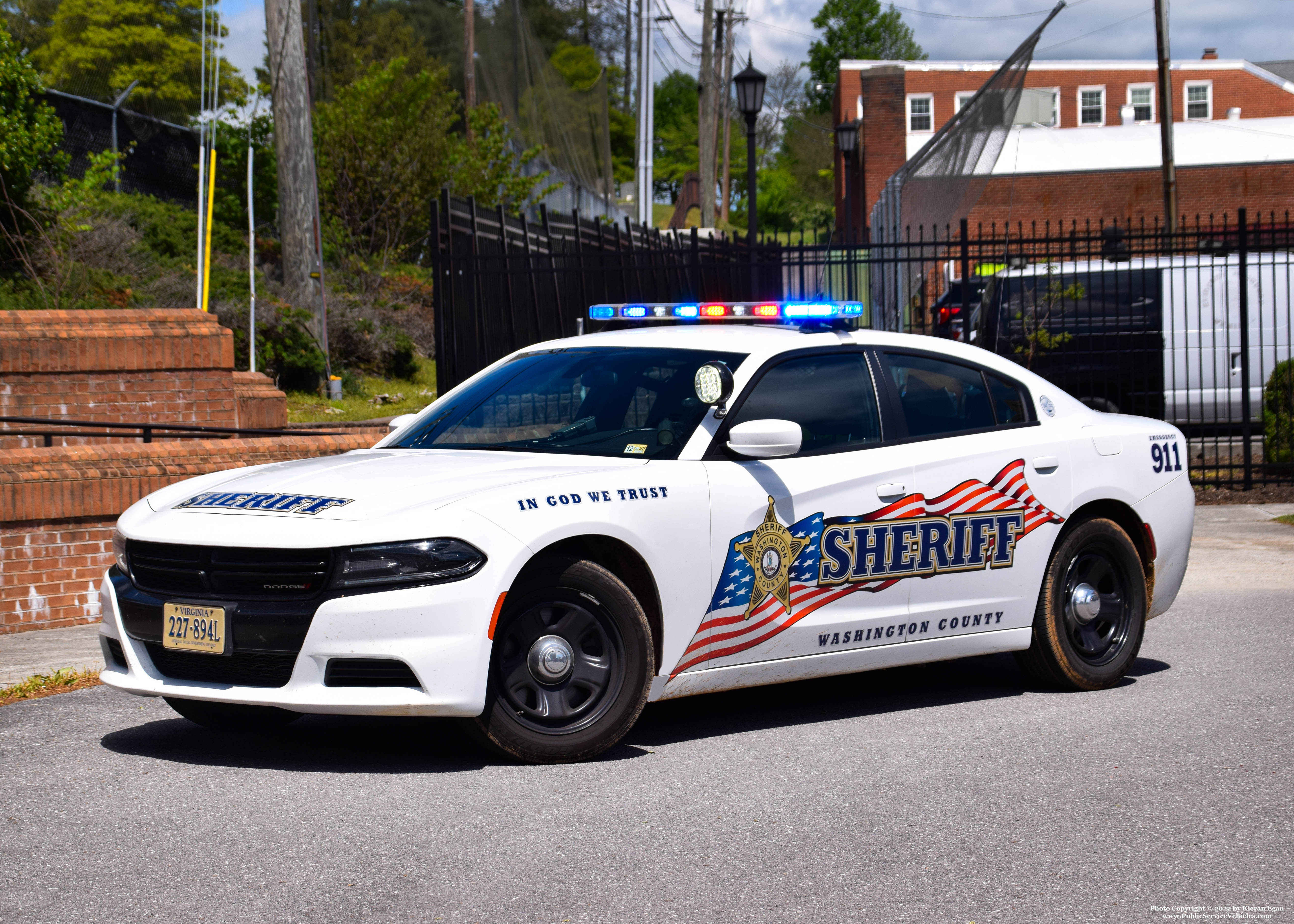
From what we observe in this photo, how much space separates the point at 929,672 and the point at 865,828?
2914 millimetres

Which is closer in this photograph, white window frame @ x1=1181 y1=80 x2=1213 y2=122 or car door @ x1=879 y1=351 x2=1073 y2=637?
car door @ x1=879 y1=351 x2=1073 y2=637

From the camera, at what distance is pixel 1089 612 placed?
6.64 meters

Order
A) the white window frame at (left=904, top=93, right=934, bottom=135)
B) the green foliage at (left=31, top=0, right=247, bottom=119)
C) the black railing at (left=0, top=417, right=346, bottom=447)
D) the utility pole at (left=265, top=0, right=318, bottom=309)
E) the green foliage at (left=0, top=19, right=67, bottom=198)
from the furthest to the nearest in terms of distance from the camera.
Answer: the white window frame at (left=904, top=93, right=934, bottom=135) < the green foliage at (left=31, top=0, right=247, bottom=119) < the utility pole at (left=265, top=0, right=318, bottom=309) < the green foliage at (left=0, top=19, right=67, bottom=198) < the black railing at (left=0, top=417, right=346, bottom=447)

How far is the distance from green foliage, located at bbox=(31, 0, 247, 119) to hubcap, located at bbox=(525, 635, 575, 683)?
98.9 feet

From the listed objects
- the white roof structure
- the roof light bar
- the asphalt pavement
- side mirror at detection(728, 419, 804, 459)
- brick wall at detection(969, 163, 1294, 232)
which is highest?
the white roof structure

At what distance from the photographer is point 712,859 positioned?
4141 millimetres

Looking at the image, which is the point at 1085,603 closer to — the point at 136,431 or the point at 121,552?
the point at 121,552

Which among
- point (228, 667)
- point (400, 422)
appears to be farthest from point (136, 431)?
point (228, 667)

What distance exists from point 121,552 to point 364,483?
97cm

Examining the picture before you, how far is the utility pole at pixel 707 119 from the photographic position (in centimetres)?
3525

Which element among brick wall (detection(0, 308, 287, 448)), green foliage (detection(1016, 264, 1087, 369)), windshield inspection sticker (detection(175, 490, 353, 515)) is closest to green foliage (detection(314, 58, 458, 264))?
green foliage (detection(1016, 264, 1087, 369))

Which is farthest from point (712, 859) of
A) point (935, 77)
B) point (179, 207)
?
point (935, 77)

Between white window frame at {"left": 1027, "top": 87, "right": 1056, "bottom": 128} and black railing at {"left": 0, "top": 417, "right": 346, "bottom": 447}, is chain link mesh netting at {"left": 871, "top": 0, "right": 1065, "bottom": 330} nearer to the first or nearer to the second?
black railing at {"left": 0, "top": 417, "right": 346, "bottom": 447}

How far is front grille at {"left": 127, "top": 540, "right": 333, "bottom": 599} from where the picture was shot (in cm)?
475
